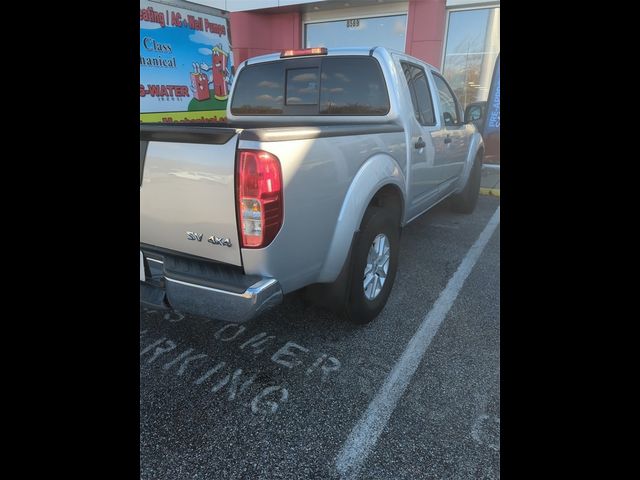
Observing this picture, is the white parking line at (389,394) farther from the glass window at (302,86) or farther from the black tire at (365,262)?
the glass window at (302,86)

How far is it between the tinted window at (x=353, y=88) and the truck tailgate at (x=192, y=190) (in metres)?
Answer: 1.71

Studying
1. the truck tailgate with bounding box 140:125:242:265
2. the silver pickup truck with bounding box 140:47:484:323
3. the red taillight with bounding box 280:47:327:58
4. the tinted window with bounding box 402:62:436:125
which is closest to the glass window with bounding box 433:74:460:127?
the tinted window with bounding box 402:62:436:125

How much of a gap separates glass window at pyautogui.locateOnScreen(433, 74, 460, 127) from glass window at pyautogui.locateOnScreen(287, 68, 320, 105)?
141 cm

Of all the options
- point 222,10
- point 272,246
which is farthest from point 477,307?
point 222,10

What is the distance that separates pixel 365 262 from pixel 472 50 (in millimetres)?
8919

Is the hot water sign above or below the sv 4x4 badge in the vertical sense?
above

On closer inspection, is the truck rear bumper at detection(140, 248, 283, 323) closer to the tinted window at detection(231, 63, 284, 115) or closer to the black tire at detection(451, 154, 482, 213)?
the tinted window at detection(231, 63, 284, 115)

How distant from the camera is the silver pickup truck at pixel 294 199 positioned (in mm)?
1928

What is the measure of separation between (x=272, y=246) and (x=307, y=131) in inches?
24.5

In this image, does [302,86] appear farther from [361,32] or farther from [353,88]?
[361,32]

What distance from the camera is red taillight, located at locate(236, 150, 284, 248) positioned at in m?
1.86

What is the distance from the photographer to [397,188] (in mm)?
3092
